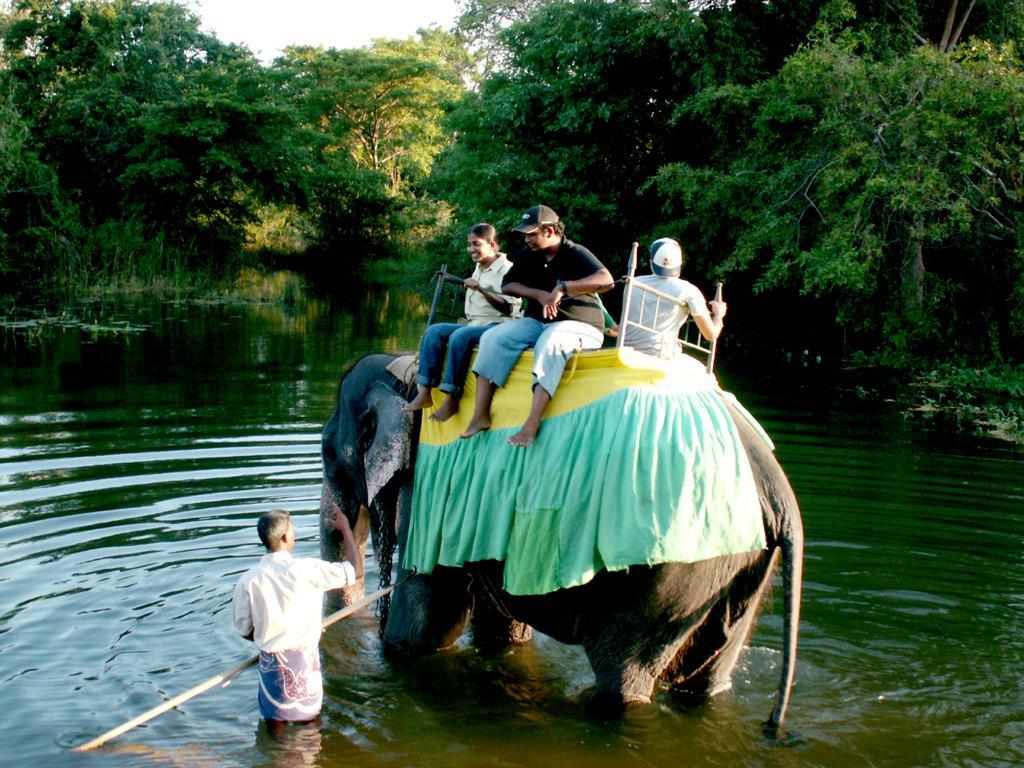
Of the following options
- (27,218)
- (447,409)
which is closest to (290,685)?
(447,409)

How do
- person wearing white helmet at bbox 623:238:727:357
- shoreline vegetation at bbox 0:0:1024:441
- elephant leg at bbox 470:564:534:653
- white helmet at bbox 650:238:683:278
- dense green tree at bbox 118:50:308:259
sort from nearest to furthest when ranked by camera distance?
1. person wearing white helmet at bbox 623:238:727:357
2. white helmet at bbox 650:238:683:278
3. elephant leg at bbox 470:564:534:653
4. shoreline vegetation at bbox 0:0:1024:441
5. dense green tree at bbox 118:50:308:259

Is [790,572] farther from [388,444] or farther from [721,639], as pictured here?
[388,444]

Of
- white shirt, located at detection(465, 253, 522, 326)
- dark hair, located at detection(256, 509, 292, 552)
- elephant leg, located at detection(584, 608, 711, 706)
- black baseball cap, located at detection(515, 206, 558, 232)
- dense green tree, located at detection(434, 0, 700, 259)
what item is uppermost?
dense green tree, located at detection(434, 0, 700, 259)

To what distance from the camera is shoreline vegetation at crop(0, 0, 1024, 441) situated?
16.3 m

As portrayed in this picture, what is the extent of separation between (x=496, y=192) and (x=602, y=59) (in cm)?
394

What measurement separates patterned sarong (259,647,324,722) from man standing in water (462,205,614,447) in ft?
4.64

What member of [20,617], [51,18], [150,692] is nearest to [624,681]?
[150,692]

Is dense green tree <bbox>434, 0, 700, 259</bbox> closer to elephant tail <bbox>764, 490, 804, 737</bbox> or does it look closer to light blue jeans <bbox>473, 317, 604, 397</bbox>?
light blue jeans <bbox>473, 317, 604, 397</bbox>

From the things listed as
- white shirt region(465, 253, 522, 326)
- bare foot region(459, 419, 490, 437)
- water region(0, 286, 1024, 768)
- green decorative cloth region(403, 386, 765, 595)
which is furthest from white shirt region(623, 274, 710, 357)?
water region(0, 286, 1024, 768)

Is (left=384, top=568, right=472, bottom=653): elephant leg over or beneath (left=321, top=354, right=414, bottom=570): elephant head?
beneath

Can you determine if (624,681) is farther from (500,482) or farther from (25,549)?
(25,549)

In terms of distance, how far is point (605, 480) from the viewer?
16.2ft

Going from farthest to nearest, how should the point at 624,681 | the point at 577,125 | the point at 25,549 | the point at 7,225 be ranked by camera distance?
the point at 7,225 → the point at 577,125 → the point at 25,549 → the point at 624,681

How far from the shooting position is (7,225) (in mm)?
28906
